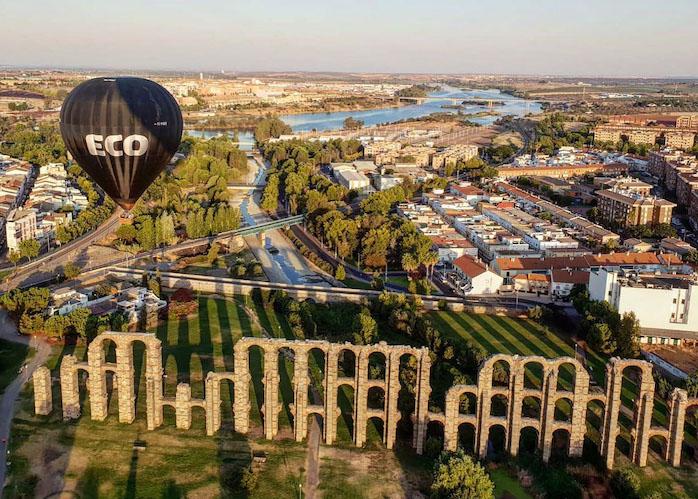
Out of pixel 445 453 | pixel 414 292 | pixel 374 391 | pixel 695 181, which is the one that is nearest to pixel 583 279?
pixel 414 292

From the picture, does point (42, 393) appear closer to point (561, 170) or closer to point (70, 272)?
point (70, 272)

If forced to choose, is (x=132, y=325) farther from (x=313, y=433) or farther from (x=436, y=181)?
(x=436, y=181)

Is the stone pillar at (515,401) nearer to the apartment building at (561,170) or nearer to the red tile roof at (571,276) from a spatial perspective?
the red tile roof at (571,276)

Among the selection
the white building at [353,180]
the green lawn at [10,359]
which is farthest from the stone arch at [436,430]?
the white building at [353,180]

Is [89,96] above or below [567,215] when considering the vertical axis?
above

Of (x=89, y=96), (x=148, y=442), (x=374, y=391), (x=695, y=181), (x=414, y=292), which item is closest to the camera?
(x=148, y=442)

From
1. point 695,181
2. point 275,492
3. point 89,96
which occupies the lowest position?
point 275,492
